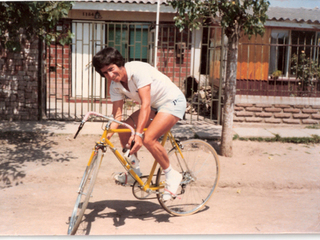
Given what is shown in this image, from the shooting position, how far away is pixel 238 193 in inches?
205

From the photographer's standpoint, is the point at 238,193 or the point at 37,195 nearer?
the point at 37,195

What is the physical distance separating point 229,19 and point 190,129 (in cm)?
289

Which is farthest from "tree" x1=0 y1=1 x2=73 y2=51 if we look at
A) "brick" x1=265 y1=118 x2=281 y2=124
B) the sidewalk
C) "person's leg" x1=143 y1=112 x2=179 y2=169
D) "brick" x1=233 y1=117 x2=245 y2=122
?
"brick" x1=265 y1=118 x2=281 y2=124

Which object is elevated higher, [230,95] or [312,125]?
[230,95]

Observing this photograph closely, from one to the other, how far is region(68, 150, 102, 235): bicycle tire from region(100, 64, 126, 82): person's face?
2.30 ft

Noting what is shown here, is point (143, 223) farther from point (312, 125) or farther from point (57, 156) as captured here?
point (312, 125)

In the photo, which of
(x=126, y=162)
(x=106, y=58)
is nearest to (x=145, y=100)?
(x=106, y=58)

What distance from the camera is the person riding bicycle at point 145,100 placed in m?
3.61

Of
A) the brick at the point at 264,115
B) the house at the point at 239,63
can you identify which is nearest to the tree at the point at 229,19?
the house at the point at 239,63

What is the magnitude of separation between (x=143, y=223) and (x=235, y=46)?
11.4ft

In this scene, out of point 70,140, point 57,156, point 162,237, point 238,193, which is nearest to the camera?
point 162,237

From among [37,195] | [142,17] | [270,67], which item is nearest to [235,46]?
[37,195]

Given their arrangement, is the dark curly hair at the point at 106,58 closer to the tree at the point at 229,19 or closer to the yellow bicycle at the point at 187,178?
the yellow bicycle at the point at 187,178

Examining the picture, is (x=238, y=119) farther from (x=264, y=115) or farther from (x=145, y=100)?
(x=145, y=100)
